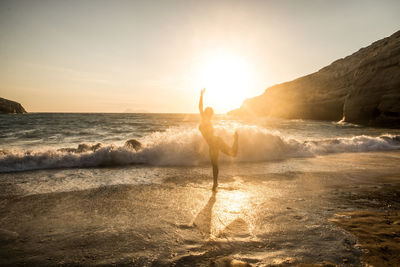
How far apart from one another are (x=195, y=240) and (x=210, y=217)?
2.48ft

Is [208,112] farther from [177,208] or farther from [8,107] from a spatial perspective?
[8,107]

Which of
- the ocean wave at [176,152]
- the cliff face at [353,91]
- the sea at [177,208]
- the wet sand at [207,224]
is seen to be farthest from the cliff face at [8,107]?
the wet sand at [207,224]

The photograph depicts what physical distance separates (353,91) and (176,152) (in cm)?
3959

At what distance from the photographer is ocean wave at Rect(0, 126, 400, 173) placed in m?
7.63

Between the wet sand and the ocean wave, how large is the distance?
2.17 meters

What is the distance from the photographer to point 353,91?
36344 millimetres

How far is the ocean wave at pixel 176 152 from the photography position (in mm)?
7633

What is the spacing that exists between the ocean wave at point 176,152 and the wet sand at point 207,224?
2.17m

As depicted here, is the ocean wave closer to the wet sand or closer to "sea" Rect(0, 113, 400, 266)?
"sea" Rect(0, 113, 400, 266)

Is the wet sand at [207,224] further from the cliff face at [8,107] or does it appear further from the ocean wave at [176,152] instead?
the cliff face at [8,107]

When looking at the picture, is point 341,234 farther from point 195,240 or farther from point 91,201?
point 91,201

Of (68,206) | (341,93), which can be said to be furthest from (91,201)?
(341,93)

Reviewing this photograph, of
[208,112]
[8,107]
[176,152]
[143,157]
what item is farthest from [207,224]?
Result: [8,107]

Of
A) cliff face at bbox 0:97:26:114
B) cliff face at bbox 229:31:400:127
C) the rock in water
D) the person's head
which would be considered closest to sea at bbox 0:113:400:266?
the rock in water
